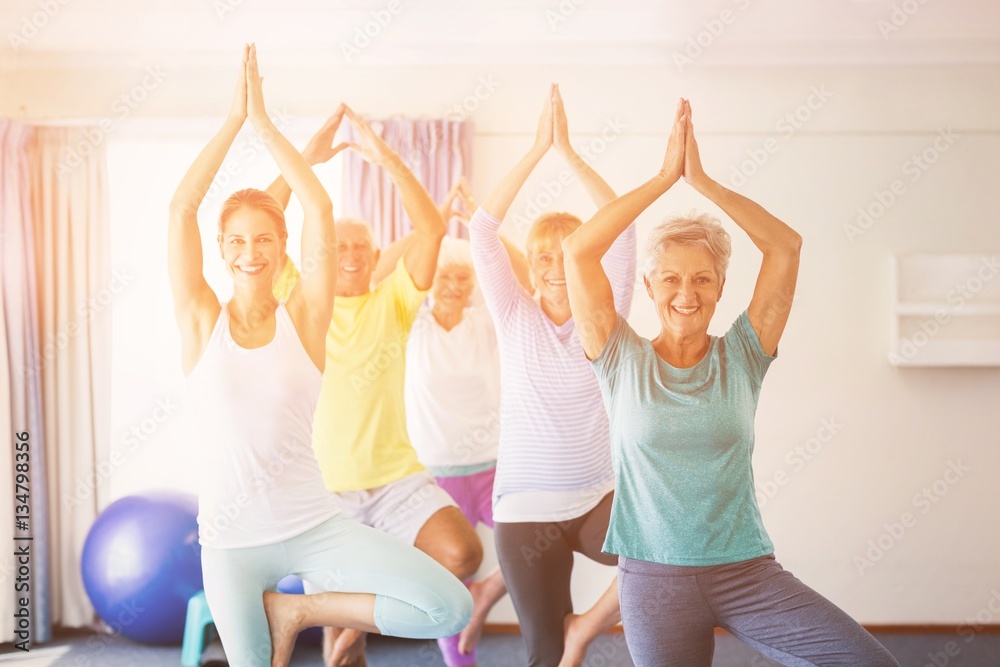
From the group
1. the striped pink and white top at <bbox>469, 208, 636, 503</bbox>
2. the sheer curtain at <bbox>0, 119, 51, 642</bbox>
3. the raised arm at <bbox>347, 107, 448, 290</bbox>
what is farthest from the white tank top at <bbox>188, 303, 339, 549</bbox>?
the sheer curtain at <bbox>0, 119, 51, 642</bbox>

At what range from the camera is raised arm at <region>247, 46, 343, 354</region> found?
2824 millimetres

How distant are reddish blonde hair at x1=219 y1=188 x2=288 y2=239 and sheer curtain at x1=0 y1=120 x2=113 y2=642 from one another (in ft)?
6.41

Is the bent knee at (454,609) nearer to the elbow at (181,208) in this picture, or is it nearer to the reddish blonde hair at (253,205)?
the reddish blonde hair at (253,205)

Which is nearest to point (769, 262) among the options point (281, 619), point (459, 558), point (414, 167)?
point (459, 558)

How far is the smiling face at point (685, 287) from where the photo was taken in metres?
2.72

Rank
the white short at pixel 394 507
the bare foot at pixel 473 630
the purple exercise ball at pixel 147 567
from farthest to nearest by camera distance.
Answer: the purple exercise ball at pixel 147 567
the bare foot at pixel 473 630
the white short at pixel 394 507

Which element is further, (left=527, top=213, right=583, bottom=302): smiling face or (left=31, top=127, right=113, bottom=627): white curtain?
(left=31, top=127, right=113, bottom=627): white curtain

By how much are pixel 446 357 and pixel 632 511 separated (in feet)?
4.51

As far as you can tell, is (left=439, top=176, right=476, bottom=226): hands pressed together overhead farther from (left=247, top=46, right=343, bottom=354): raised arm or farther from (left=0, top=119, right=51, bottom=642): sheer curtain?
(left=0, top=119, right=51, bottom=642): sheer curtain

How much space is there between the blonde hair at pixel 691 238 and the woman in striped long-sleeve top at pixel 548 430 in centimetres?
41

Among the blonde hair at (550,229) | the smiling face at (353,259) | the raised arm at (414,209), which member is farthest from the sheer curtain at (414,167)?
the blonde hair at (550,229)

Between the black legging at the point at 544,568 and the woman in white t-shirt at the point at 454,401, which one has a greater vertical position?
the woman in white t-shirt at the point at 454,401

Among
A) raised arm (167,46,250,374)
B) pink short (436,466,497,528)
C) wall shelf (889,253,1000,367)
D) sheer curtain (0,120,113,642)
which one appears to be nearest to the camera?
raised arm (167,46,250,374)

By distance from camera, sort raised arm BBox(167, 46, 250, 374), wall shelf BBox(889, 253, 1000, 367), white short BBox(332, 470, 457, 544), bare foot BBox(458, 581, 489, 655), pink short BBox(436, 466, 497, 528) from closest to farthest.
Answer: raised arm BBox(167, 46, 250, 374)
white short BBox(332, 470, 457, 544)
bare foot BBox(458, 581, 489, 655)
pink short BBox(436, 466, 497, 528)
wall shelf BBox(889, 253, 1000, 367)
